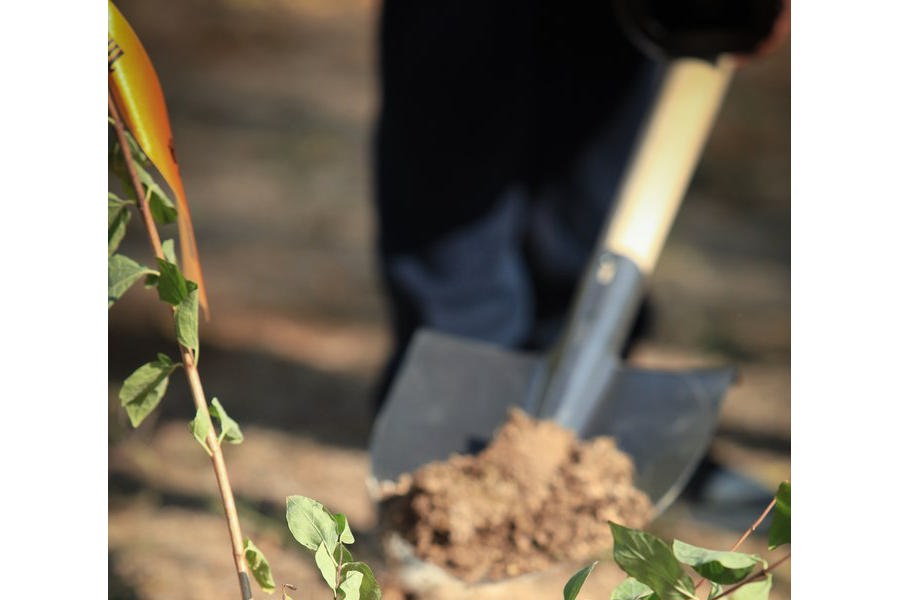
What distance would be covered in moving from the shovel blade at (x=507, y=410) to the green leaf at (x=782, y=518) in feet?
1.48

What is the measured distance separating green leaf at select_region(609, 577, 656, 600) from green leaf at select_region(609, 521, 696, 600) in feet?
0.10

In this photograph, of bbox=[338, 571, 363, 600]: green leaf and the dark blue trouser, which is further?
the dark blue trouser

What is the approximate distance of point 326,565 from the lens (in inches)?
17.5

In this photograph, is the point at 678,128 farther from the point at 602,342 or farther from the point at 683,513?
the point at 683,513

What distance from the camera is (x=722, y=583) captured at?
41 cm

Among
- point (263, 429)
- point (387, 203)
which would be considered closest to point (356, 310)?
point (263, 429)

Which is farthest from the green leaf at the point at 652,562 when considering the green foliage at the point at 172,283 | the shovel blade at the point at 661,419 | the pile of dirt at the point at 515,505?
the shovel blade at the point at 661,419

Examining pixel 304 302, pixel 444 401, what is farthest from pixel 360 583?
pixel 304 302

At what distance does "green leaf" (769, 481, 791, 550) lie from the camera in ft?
1.39

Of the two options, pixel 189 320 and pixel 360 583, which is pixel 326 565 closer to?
pixel 360 583

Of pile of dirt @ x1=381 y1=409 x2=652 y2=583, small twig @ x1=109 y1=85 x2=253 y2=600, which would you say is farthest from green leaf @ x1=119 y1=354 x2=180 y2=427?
pile of dirt @ x1=381 y1=409 x2=652 y2=583

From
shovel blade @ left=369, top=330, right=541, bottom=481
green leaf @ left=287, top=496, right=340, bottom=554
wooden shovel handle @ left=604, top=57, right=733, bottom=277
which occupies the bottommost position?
shovel blade @ left=369, top=330, right=541, bottom=481

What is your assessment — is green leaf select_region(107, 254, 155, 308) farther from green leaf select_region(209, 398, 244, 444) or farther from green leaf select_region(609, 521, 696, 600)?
green leaf select_region(609, 521, 696, 600)
